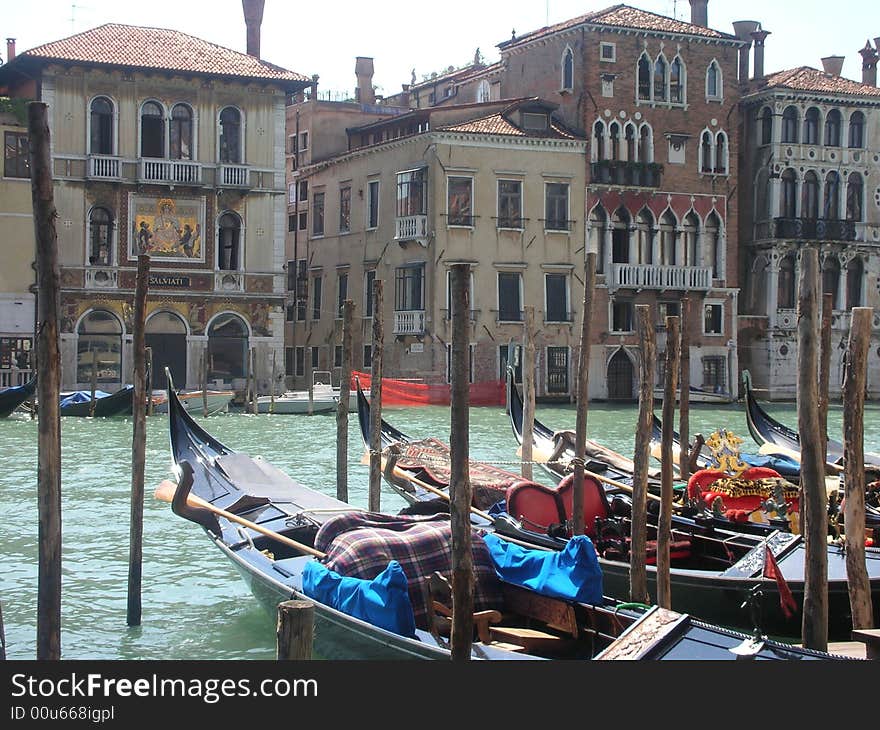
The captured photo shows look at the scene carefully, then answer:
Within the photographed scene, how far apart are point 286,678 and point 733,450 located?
16.0 ft

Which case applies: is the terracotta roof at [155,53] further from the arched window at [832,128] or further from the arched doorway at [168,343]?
the arched window at [832,128]

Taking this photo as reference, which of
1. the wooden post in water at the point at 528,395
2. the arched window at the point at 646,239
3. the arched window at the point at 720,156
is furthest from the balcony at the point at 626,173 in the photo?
the wooden post in water at the point at 528,395

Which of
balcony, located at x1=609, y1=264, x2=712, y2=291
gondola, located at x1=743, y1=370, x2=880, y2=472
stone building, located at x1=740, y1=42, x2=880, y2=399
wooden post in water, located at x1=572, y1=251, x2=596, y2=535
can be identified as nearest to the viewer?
wooden post in water, located at x1=572, y1=251, x2=596, y2=535

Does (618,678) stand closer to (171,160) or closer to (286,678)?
(286,678)

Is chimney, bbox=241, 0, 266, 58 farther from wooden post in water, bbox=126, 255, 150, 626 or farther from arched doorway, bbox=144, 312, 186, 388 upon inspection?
Answer: wooden post in water, bbox=126, 255, 150, 626

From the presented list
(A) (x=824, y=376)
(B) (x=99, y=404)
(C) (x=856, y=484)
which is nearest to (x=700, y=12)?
(B) (x=99, y=404)

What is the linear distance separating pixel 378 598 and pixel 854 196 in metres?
19.8

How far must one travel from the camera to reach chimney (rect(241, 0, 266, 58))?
20.5 m

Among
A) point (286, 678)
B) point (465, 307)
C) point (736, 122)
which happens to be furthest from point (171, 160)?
point (286, 678)

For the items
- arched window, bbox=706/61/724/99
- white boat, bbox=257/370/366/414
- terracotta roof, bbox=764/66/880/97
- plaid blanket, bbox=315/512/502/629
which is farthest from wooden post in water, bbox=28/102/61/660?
terracotta roof, bbox=764/66/880/97

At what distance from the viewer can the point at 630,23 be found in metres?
20.8

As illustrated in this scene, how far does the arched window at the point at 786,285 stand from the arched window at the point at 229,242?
925cm

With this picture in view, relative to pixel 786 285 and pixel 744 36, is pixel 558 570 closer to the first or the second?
pixel 786 285

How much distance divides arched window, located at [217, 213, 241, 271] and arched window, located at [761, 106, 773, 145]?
9187mm
